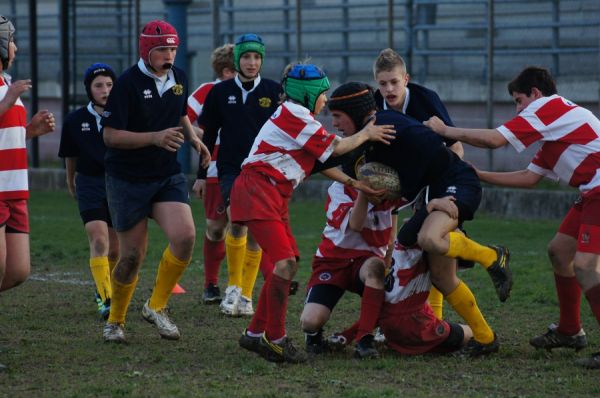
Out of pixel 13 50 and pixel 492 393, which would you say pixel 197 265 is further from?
pixel 492 393

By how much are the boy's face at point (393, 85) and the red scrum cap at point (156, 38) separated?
53.7 inches

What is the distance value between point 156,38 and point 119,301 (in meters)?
1.72

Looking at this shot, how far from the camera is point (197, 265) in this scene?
11438 mm

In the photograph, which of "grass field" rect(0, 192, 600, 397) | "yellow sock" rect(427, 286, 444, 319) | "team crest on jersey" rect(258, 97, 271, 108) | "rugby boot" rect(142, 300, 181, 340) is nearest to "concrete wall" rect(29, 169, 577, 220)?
"grass field" rect(0, 192, 600, 397)

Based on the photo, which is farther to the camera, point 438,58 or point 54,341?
point 438,58

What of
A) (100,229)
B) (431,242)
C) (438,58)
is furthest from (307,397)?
(438,58)

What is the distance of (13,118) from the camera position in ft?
22.1

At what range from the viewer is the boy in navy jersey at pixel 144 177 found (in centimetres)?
761

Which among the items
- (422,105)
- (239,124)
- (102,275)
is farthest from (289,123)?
(102,275)

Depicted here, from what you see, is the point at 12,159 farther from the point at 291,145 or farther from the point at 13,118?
the point at 291,145

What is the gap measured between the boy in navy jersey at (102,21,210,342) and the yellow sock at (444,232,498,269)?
1750mm

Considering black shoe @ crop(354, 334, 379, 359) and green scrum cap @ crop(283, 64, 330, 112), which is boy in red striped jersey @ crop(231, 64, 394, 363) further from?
black shoe @ crop(354, 334, 379, 359)

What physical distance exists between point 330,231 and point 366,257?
29 cm

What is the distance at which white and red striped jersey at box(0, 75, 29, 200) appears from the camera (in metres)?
6.66
